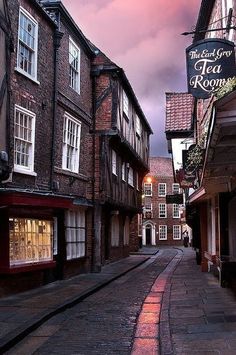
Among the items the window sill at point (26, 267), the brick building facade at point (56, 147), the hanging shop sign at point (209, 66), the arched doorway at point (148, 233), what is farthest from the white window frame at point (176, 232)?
the hanging shop sign at point (209, 66)

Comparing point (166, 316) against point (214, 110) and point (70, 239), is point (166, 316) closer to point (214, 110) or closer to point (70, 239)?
point (214, 110)

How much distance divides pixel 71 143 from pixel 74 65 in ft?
9.28

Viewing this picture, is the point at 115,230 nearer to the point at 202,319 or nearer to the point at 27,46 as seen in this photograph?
the point at 27,46

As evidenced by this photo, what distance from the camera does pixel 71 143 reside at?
17.0 meters

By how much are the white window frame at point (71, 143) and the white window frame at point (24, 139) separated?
2.79m

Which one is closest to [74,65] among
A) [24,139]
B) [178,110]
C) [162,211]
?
[24,139]

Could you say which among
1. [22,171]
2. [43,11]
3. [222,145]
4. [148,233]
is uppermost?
[43,11]

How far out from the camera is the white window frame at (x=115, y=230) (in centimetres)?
2441

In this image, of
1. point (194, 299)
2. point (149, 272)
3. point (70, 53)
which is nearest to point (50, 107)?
point (70, 53)

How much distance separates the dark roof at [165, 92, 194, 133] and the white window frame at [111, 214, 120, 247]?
5.89m

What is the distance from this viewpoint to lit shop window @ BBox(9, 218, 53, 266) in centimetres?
1182

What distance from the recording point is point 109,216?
917 inches

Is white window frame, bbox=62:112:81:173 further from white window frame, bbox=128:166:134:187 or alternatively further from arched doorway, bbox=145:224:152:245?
arched doorway, bbox=145:224:152:245

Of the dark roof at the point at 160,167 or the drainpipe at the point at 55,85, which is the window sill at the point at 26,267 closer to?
the drainpipe at the point at 55,85
